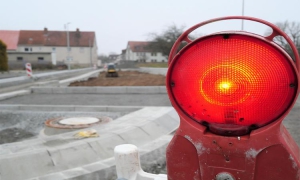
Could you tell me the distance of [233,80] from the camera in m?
1.09

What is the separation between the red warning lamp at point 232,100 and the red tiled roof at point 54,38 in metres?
68.4

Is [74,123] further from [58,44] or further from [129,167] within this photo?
[58,44]

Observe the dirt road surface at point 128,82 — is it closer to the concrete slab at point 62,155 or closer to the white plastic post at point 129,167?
the concrete slab at point 62,155

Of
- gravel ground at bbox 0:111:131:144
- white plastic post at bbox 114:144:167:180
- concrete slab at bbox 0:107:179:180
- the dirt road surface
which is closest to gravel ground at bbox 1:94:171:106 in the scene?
gravel ground at bbox 0:111:131:144

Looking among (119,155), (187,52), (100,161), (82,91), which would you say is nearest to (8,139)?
(100,161)

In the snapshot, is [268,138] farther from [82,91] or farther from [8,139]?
[82,91]

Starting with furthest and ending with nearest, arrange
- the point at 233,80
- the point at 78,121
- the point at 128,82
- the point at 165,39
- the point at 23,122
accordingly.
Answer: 1. the point at 165,39
2. the point at 128,82
3. the point at 23,122
4. the point at 78,121
5. the point at 233,80

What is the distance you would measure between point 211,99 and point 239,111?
126 mm

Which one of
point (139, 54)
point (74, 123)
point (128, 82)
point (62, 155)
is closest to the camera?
point (62, 155)

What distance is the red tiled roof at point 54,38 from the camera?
65.2 metres

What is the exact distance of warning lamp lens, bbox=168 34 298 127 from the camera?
1028mm

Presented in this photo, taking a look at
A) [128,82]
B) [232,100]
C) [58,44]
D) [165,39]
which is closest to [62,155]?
[232,100]

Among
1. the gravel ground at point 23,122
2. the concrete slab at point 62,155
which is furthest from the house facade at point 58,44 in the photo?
the concrete slab at point 62,155

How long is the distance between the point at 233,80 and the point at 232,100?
Result: 0.28 ft
